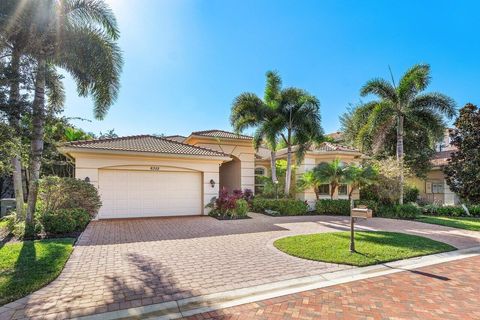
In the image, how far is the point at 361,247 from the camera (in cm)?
852

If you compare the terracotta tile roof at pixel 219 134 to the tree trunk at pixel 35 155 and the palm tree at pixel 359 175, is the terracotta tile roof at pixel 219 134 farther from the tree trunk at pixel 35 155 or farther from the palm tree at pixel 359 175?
the tree trunk at pixel 35 155

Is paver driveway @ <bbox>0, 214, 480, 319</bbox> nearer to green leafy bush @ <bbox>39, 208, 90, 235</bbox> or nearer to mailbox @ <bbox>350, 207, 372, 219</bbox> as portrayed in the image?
green leafy bush @ <bbox>39, 208, 90, 235</bbox>

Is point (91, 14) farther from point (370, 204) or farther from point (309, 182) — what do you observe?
point (370, 204)

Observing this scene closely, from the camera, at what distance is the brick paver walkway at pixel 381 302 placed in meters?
4.42

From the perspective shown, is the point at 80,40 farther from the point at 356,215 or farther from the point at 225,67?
the point at 356,215

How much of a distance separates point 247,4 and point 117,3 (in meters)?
5.69

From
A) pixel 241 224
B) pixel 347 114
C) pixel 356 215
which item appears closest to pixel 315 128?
pixel 241 224

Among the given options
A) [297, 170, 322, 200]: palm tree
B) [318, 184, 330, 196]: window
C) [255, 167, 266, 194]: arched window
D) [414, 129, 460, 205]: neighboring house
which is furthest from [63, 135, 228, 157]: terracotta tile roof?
[414, 129, 460, 205]: neighboring house

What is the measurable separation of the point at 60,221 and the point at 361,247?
10017 mm

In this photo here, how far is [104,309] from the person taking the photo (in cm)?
441

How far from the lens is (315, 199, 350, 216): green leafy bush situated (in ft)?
58.4

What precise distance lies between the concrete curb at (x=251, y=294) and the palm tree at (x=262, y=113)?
36.2 feet

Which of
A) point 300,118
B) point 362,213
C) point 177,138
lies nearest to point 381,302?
point 362,213

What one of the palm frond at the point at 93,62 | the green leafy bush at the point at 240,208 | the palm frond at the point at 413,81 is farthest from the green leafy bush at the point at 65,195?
the palm frond at the point at 413,81
